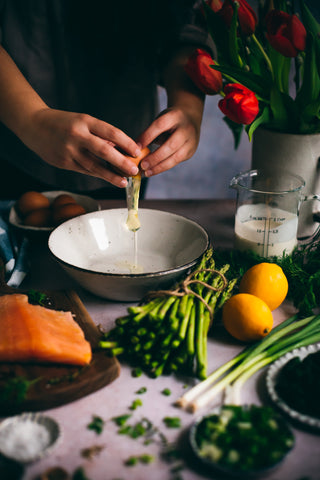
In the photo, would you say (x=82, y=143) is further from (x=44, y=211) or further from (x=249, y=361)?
(x=249, y=361)

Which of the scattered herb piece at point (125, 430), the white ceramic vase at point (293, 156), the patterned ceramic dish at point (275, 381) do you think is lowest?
the scattered herb piece at point (125, 430)

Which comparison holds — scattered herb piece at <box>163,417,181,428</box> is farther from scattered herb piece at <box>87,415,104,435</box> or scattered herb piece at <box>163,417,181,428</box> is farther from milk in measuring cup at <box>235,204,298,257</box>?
milk in measuring cup at <box>235,204,298,257</box>

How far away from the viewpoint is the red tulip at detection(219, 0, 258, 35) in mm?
1224

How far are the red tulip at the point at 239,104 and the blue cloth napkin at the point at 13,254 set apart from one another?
2.28 feet

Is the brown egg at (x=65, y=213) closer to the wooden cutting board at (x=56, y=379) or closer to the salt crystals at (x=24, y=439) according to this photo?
the wooden cutting board at (x=56, y=379)

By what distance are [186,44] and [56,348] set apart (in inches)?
44.6

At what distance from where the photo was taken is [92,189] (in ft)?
6.11

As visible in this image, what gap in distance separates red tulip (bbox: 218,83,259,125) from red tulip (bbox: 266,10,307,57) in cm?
14

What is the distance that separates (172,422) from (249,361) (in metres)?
0.23

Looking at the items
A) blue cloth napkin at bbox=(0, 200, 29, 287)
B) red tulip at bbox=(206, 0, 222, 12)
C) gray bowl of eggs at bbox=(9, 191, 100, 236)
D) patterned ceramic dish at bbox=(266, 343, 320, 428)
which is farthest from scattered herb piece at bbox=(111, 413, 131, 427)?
red tulip at bbox=(206, 0, 222, 12)

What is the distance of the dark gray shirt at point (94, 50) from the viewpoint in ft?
5.14

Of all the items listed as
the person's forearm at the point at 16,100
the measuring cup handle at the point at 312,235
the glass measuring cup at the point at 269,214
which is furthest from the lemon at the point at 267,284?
the person's forearm at the point at 16,100

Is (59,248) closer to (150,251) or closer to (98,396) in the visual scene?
(150,251)

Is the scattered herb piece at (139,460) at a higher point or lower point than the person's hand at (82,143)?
lower
